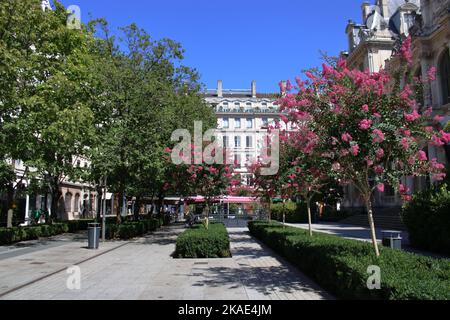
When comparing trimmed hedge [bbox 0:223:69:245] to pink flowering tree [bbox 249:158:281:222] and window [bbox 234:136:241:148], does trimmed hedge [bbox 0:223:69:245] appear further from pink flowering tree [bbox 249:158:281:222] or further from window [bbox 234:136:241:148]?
window [bbox 234:136:241:148]

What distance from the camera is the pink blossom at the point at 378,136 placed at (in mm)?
7662

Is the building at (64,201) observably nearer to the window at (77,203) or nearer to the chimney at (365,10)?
the window at (77,203)

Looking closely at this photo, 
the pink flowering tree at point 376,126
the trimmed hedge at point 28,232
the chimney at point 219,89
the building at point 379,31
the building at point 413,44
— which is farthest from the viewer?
the chimney at point 219,89

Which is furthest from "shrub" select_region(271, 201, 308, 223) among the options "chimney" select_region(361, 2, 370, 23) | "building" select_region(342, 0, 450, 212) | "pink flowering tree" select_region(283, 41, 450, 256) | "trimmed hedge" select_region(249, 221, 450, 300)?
"pink flowering tree" select_region(283, 41, 450, 256)

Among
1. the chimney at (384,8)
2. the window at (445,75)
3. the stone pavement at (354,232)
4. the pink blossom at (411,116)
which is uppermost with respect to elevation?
the chimney at (384,8)

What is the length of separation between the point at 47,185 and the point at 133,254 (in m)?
14.5

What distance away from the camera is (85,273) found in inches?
438

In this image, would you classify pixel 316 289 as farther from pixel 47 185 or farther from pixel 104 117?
pixel 47 185

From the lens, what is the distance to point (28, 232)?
71.7ft

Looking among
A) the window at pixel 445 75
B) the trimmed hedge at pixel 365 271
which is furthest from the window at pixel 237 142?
the trimmed hedge at pixel 365 271

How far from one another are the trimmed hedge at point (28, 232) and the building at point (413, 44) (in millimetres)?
19382

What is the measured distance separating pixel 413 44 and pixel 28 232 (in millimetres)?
28502

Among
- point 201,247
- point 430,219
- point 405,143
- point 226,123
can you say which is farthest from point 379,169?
point 226,123
